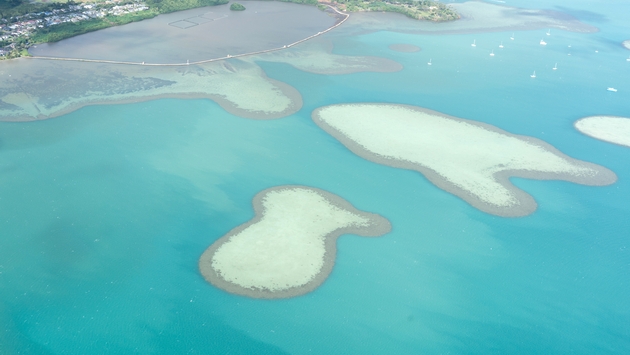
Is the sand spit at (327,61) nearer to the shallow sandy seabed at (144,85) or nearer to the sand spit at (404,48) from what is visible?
the shallow sandy seabed at (144,85)

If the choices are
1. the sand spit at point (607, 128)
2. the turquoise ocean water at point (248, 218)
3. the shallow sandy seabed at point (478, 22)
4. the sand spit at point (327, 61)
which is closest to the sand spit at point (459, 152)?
the turquoise ocean water at point (248, 218)

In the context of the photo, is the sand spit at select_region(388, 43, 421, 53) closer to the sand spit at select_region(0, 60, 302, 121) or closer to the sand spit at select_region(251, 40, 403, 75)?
the sand spit at select_region(251, 40, 403, 75)

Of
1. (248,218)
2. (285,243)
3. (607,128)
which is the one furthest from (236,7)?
(285,243)

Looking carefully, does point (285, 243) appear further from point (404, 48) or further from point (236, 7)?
point (236, 7)

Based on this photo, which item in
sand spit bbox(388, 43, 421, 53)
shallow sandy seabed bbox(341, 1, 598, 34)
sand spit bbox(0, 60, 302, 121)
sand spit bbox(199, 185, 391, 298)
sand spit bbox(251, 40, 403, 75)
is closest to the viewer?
sand spit bbox(199, 185, 391, 298)

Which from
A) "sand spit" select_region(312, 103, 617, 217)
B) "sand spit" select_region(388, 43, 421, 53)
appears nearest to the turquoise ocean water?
"sand spit" select_region(312, 103, 617, 217)

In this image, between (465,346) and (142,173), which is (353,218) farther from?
(142,173)

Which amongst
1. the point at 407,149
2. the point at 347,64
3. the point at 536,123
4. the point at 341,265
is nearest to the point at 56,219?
the point at 341,265
